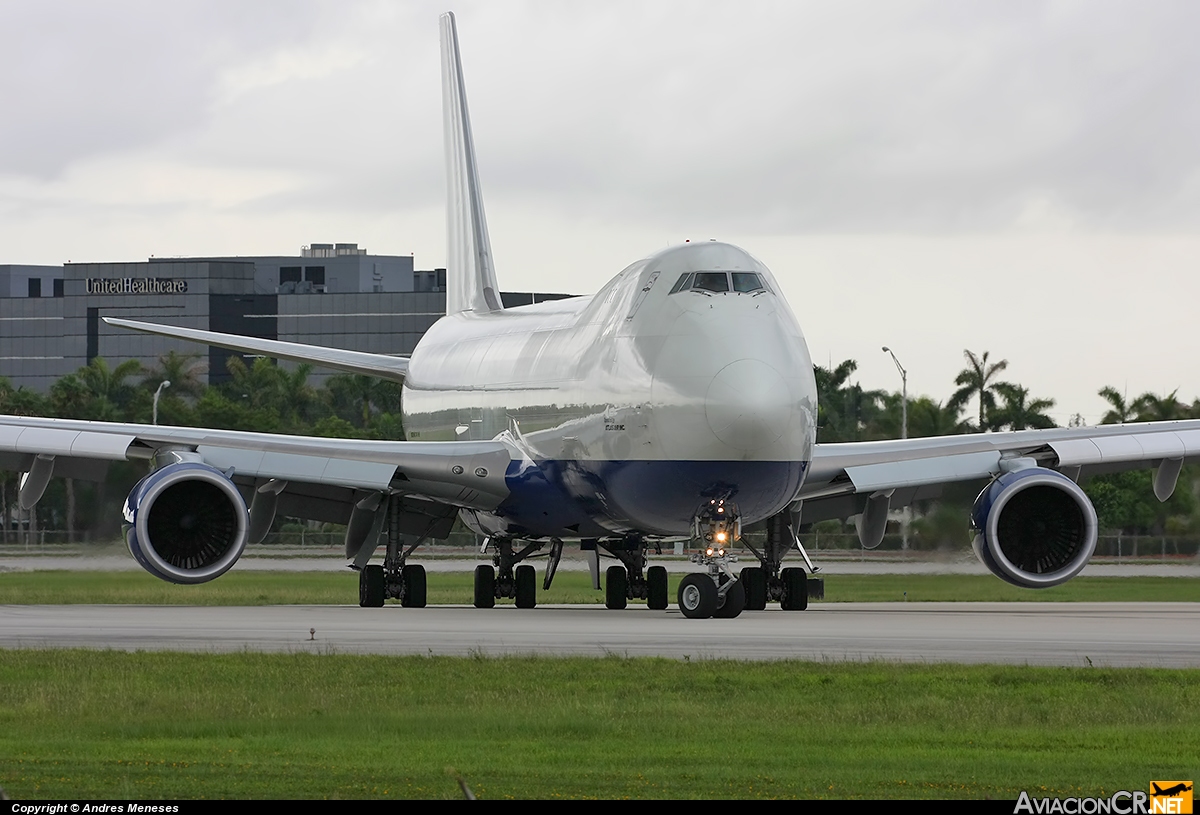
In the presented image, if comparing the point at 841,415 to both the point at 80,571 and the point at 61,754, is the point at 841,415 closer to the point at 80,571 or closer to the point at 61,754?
the point at 80,571

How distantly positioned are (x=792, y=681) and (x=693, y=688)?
1.06 meters

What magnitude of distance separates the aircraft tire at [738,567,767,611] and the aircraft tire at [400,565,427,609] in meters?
5.12

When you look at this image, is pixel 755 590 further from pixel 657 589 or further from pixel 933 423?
pixel 933 423

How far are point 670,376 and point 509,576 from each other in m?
8.46

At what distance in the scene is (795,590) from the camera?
31.6 meters

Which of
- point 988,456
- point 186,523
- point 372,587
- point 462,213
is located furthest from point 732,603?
point 462,213

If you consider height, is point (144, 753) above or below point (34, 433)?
below

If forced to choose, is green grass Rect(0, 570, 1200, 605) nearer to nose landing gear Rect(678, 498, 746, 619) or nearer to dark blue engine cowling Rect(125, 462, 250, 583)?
dark blue engine cowling Rect(125, 462, 250, 583)

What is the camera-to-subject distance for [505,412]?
110 ft

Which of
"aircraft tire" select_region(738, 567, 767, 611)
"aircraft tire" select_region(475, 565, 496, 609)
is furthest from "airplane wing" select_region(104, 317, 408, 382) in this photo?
"aircraft tire" select_region(738, 567, 767, 611)

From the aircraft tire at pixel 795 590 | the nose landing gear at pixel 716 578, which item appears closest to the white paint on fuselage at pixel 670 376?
the nose landing gear at pixel 716 578

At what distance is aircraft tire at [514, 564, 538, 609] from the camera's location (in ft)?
112

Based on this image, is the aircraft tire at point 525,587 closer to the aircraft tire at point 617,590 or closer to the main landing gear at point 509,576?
the main landing gear at point 509,576

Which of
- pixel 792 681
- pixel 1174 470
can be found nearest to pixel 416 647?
pixel 792 681
